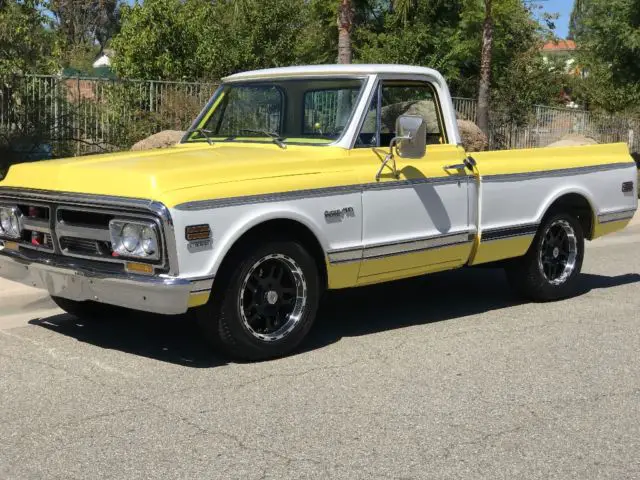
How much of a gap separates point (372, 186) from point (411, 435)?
7.17 ft

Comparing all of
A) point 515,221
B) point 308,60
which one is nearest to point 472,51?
point 308,60

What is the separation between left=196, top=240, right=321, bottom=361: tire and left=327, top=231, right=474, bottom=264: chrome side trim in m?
0.24

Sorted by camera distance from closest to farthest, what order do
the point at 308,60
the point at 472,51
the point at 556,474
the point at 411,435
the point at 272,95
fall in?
the point at 556,474, the point at 411,435, the point at 272,95, the point at 472,51, the point at 308,60

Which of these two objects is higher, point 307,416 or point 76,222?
point 76,222

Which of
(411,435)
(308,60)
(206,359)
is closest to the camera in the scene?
(411,435)

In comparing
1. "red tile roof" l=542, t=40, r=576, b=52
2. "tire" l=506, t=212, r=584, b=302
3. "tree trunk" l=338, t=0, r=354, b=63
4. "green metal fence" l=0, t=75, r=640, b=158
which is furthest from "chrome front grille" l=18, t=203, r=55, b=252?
"red tile roof" l=542, t=40, r=576, b=52

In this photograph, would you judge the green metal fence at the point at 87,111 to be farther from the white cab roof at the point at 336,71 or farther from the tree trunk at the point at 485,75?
the tree trunk at the point at 485,75

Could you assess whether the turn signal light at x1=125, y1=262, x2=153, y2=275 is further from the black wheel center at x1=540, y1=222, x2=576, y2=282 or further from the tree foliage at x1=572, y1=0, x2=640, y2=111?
the tree foliage at x1=572, y1=0, x2=640, y2=111

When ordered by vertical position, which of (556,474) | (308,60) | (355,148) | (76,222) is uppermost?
(308,60)

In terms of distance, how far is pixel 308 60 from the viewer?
108ft

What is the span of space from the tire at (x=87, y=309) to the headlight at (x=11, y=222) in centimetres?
74

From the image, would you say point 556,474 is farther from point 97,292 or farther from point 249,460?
point 97,292

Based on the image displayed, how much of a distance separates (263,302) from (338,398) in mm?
975

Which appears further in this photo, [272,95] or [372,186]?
[272,95]
